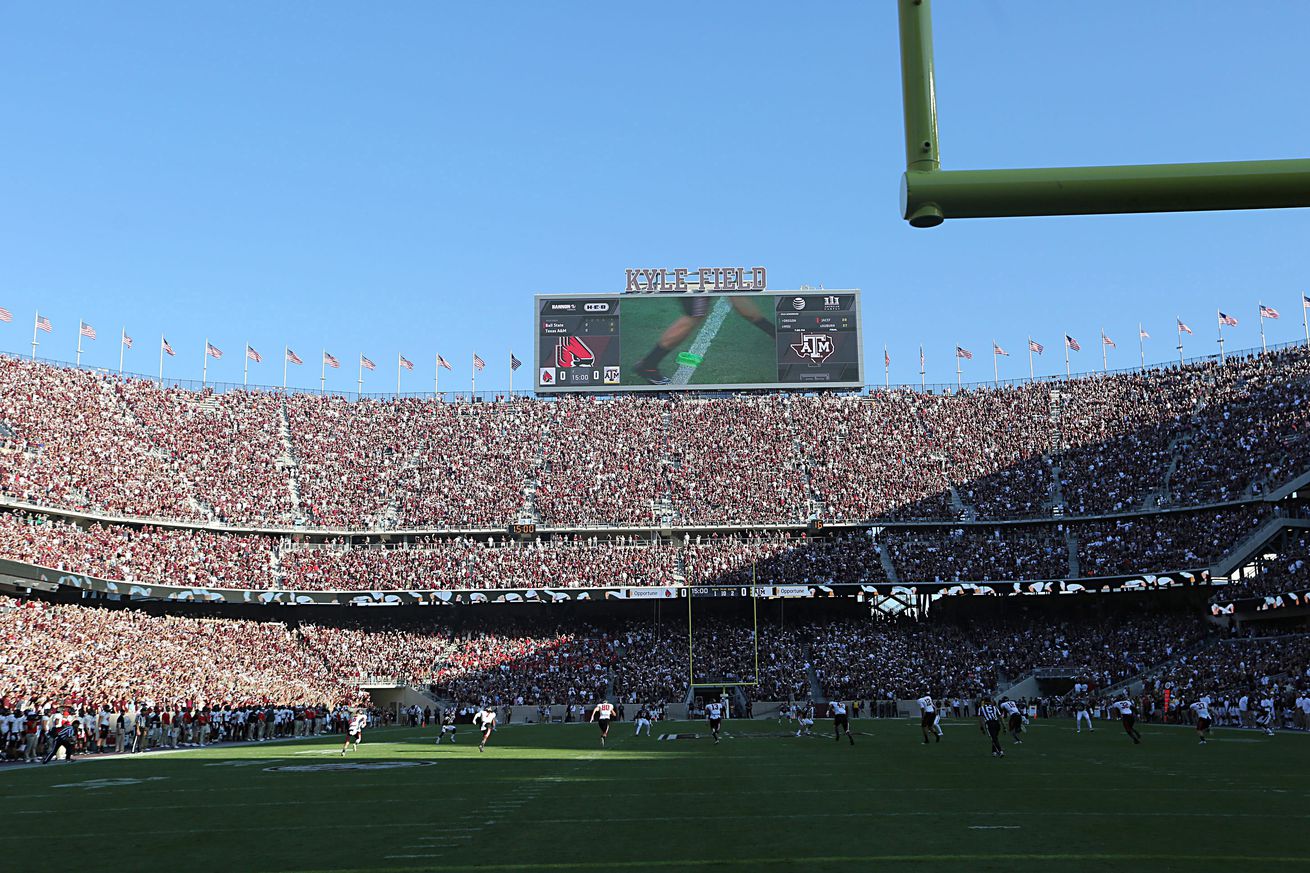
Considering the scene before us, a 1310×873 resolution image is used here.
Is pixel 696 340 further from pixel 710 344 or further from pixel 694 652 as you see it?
pixel 694 652

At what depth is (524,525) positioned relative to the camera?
5722 cm

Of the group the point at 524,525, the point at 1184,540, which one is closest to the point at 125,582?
the point at 524,525

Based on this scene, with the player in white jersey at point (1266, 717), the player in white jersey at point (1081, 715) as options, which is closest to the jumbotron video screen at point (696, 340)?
the player in white jersey at point (1081, 715)

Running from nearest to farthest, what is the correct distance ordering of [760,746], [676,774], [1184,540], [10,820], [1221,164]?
[1221,164] < [10,820] < [676,774] < [760,746] < [1184,540]

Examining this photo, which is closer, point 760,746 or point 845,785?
point 845,785

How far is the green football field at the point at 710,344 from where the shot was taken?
6519cm

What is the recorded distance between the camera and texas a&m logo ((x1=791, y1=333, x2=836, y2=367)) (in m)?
65.1

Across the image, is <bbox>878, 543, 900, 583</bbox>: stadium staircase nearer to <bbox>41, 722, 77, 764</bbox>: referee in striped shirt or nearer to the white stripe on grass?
the white stripe on grass

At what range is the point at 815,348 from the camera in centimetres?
6519

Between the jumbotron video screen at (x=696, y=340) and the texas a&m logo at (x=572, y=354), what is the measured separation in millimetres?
56

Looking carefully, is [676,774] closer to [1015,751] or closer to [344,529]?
[1015,751]

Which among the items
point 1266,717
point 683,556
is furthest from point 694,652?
point 1266,717

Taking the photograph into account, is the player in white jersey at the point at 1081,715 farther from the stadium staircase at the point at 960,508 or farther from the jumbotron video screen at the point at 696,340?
the jumbotron video screen at the point at 696,340

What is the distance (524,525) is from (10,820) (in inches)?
1698
